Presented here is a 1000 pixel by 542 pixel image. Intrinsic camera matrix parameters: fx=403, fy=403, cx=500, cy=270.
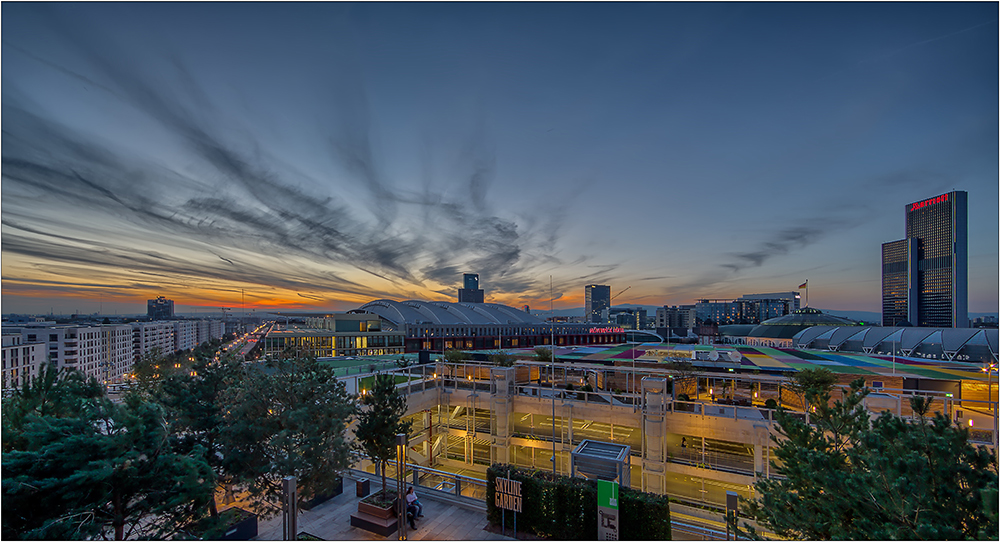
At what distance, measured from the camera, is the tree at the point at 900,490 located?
7379mm

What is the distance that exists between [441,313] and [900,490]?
287 feet

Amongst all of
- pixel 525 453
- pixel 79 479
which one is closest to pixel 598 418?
pixel 525 453

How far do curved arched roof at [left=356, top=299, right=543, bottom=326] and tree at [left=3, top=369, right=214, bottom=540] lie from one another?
7257cm

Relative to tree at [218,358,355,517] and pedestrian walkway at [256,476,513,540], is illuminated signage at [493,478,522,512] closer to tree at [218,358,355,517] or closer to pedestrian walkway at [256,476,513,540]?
pedestrian walkway at [256,476,513,540]

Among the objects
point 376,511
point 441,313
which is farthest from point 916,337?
point 441,313

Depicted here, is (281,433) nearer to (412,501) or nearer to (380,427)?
(380,427)

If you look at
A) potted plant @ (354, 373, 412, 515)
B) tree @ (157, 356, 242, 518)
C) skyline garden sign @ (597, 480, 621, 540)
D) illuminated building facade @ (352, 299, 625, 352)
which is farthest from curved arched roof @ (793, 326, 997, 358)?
tree @ (157, 356, 242, 518)

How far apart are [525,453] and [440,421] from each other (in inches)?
236

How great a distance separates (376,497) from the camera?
14820 millimetres

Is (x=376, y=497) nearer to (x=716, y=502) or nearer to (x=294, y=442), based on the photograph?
(x=294, y=442)

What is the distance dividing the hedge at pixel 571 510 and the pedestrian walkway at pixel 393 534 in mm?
818

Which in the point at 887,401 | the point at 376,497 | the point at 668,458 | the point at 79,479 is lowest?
the point at 668,458

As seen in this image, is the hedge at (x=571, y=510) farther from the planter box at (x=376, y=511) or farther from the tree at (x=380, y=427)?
the tree at (x=380, y=427)

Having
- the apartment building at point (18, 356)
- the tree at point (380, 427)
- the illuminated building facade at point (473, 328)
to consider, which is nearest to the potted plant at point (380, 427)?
the tree at point (380, 427)
